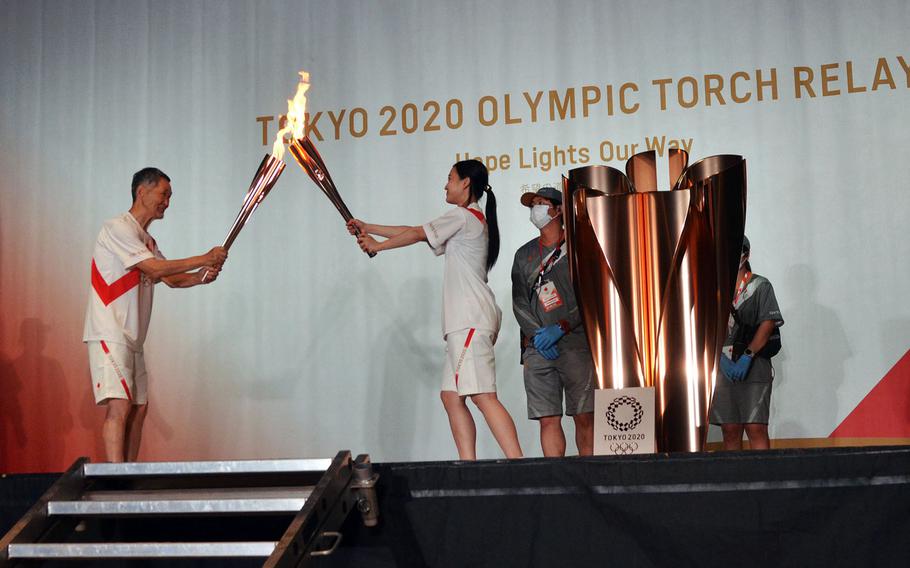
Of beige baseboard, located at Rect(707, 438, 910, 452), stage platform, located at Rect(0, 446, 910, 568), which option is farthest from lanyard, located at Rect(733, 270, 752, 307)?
stage platform, located at Rect(0, 446, 910, 568)

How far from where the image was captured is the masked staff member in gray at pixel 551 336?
422 centimetres

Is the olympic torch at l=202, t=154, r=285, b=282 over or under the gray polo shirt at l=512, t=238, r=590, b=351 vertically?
over

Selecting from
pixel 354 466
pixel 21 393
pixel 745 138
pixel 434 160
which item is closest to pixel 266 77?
pixel 434 160

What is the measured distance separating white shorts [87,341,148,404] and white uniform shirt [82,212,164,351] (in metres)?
0.03

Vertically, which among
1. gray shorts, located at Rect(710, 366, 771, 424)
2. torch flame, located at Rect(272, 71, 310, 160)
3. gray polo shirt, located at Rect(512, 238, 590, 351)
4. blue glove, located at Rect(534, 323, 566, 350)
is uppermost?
torch flame, located at Rect(272, 71, 310, 160)

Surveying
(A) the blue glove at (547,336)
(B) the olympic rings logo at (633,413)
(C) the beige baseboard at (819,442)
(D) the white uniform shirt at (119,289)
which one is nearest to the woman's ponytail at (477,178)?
(A) the blue glove at (547,336)

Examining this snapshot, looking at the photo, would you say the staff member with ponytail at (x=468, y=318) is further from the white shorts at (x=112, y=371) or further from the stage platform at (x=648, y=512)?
the stage platform at (x=648, y=512)

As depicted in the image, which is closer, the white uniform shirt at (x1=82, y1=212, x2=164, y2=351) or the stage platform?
the stage platform

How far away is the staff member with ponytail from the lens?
12.9 ft

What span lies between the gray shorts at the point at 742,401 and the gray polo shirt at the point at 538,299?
648 millimetres

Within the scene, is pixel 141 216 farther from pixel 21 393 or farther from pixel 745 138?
pixel 745 138

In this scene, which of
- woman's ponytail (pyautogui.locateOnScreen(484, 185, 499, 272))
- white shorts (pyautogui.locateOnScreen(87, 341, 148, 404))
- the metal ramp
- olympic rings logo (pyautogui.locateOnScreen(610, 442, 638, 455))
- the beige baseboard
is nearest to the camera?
the metal ramp

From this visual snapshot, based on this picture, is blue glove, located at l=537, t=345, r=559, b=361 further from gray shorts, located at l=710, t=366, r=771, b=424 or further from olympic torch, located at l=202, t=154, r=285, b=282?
olympic torch, located at l=202, t=154, r=285, b=282

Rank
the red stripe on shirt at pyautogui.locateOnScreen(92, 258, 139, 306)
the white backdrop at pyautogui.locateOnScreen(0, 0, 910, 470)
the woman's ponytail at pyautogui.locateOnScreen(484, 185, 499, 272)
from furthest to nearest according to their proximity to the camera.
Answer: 1. the white backdrop at pyautogui.locateOnScreen(0, 0, 910, 470)
2. the woman's ponytail at pyautogui.locateOnScreen(484, 185, 499, 272)
3. the red stripe on shirt at pyautogui.locateOnScreen(92, 258, 139, 306)
